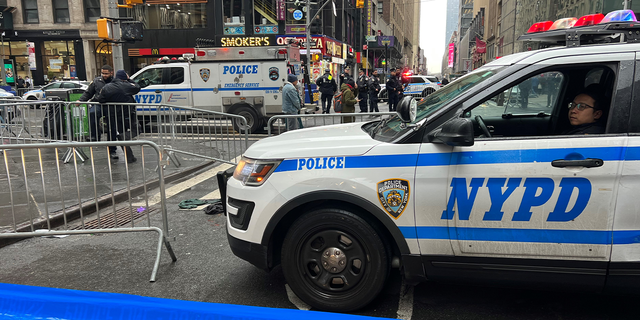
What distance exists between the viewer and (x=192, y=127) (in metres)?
8.86

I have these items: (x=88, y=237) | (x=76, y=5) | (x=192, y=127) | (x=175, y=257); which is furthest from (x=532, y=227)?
(x=76, y=5)

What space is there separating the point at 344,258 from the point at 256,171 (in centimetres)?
87

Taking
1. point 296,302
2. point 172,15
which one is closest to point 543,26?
point 296,302

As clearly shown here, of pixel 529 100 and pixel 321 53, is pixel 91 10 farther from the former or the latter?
pixel 529 100

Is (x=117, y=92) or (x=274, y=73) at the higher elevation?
(x=274, y=73)

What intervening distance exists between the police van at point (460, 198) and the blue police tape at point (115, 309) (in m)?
1.25

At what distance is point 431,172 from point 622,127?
116 cm

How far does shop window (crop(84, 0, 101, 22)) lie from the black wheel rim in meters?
39.4

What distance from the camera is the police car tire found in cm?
302

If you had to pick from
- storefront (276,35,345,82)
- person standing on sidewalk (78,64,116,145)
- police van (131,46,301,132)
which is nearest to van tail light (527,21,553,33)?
person standing on sidewalk (78,64,116,145)

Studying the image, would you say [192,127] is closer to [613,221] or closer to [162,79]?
[162,79]

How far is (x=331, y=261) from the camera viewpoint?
3117 mm

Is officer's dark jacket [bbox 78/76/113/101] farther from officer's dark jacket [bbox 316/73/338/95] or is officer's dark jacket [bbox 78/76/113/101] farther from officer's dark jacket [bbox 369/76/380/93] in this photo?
officer's dark jacket [bbox 369/76/380/93]

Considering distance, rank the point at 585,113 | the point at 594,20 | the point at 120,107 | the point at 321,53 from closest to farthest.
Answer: the point at 585,113 → the point at 594,20 → the point at 120,107 → the point at 321,53
